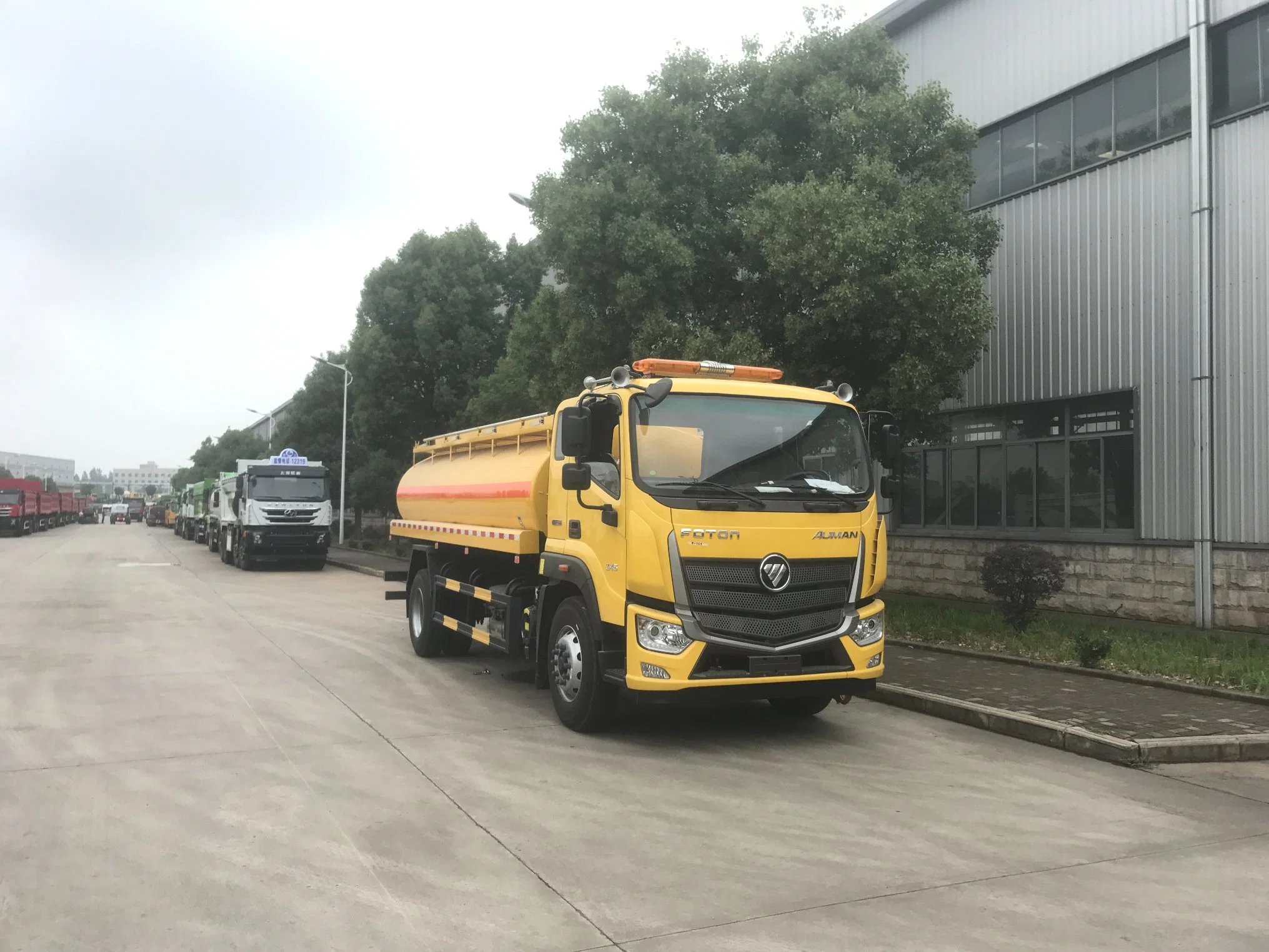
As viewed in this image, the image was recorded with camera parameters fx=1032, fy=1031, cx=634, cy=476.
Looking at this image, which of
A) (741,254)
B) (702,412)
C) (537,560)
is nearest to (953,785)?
(702,412)

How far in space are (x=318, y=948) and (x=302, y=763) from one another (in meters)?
3.04

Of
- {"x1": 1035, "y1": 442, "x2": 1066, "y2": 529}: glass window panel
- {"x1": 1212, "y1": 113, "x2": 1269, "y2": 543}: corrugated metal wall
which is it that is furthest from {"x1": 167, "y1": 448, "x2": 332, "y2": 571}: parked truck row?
{"x1": 1212, "y1": 113, "x2": 1269, "y2": 543}: corrugated metal wall

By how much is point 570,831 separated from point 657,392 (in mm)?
3274

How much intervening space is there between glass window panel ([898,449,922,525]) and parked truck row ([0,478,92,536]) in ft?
145

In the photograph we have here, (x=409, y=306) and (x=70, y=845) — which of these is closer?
(x=70, y=845)

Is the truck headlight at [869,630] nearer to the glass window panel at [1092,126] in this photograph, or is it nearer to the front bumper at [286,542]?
the glass window panel at [1092,126]

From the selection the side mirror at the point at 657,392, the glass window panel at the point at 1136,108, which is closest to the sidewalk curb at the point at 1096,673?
the side mirror at the point at 657,392

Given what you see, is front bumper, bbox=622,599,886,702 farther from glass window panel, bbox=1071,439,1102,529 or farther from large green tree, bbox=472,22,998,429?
glass window panel, bbox=1071,439,1102,529

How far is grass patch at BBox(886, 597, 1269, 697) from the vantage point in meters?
9.85

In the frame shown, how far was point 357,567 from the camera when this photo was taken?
1100 inches

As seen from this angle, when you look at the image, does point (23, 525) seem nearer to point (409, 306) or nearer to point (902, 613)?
point (409, 306)

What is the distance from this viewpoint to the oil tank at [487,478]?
9.07m

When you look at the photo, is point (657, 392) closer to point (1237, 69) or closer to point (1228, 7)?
point (1237, 69)

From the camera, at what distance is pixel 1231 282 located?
44.5ft
